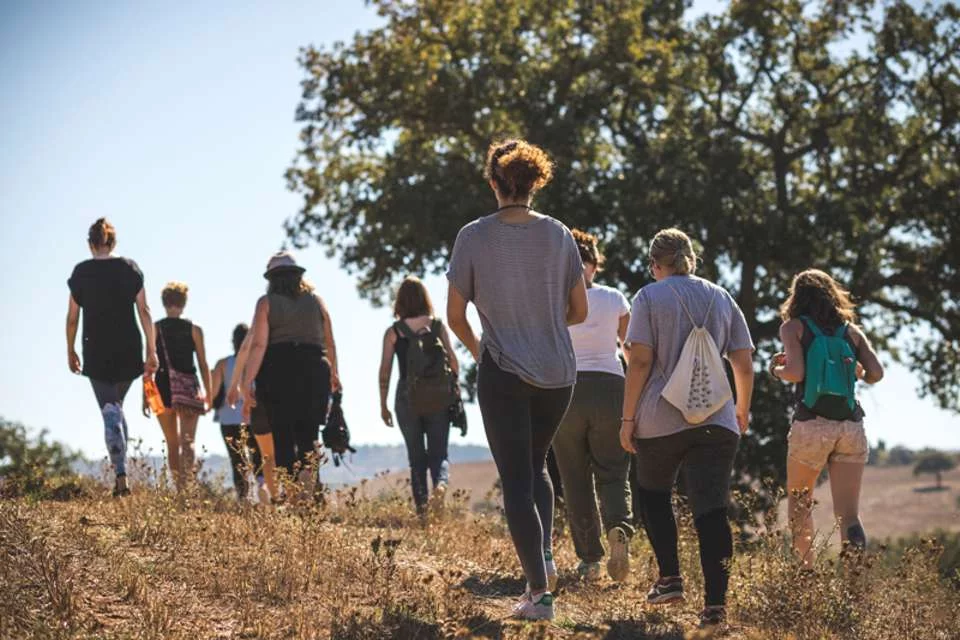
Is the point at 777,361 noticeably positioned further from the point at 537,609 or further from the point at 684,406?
the point at 537,609

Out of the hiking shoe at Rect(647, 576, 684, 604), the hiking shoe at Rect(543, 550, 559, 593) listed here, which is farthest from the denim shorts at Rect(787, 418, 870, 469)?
the hiking shoe at Rect(543, 550, 559, 593)

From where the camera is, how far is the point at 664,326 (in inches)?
271

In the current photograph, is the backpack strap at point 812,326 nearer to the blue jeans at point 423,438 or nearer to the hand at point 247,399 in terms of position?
Answer: the blue jeans at point 423,438

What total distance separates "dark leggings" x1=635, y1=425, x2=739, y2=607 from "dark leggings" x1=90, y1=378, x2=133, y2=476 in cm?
486

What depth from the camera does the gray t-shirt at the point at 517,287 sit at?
20.6 ft

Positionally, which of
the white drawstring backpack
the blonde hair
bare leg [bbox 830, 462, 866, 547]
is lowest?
bare leg [bbox 830, 462, 866, 547]

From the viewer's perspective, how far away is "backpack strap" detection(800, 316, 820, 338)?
8.12m

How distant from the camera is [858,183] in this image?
2411cm

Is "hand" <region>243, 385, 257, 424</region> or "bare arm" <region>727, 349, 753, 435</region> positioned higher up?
"hand" <region>243, 385, 257, 424</region>

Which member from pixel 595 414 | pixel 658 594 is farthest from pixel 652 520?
pixel 595 414

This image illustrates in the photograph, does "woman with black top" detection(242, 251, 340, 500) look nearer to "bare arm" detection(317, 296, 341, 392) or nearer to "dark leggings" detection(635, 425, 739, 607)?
"bare arm" detection(317, 296, 341, 392)

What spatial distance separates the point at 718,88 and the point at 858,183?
327 centimetres

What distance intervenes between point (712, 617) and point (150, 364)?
218 inches

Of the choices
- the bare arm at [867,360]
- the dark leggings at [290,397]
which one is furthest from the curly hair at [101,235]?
the bare arm at [867,360]
